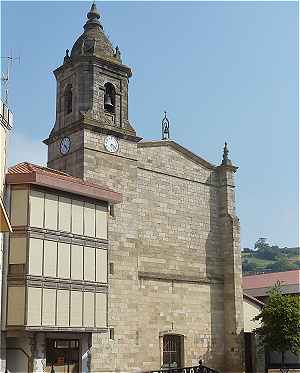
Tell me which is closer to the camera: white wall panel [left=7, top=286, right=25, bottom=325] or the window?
white wall panel [left=7, top=286, right=25, bottom=325]

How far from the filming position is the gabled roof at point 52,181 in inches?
917

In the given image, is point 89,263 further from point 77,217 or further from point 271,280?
point 271,280

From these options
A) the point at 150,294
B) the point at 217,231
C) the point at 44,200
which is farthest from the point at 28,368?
the point at 217,231

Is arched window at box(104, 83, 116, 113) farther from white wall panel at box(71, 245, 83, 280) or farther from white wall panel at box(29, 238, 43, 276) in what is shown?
white wall panel at box(29, 238, 43, 276)

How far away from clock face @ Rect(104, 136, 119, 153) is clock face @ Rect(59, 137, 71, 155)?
6.15 feet

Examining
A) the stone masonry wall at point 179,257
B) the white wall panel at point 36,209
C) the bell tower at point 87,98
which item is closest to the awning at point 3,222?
the white wall panel at point 36,209

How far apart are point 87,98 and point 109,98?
5.10 feet

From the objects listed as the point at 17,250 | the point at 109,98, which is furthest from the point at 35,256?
the point at 109,98

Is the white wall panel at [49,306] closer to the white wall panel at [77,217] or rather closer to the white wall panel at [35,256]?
the white wall panel at [35,256]

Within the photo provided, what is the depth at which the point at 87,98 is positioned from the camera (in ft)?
101

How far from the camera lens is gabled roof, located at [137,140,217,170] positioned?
3277cm

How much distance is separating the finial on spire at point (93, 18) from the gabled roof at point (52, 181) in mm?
10681

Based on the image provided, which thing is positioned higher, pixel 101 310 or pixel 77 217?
pixel 77 217

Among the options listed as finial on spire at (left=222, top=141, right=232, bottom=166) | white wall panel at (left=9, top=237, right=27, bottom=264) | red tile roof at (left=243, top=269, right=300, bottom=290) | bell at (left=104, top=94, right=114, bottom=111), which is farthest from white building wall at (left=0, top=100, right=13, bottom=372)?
red tile roof at (left=243, top=269, right=300, bottom=290)
